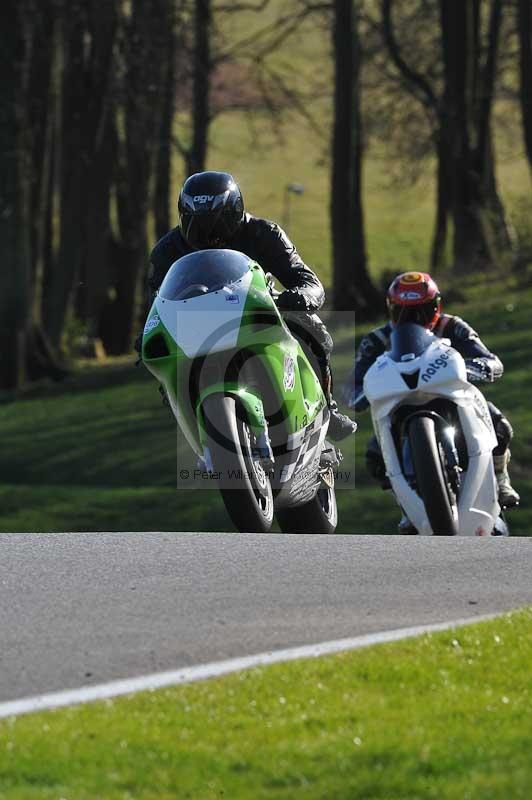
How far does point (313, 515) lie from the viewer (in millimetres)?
10758

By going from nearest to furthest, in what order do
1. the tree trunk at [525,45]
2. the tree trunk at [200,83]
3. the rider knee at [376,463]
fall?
the rider knee at [376,463] → the tree trunk at [525,45] → the tree trunk at [200,83]

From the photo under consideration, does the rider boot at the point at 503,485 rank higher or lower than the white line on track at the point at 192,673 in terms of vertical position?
lower

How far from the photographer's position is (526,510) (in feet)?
63.0

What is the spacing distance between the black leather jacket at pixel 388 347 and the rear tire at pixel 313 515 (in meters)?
0.71

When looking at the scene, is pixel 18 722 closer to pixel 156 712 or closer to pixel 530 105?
pixel 156 712

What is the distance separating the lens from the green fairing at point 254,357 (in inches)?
355

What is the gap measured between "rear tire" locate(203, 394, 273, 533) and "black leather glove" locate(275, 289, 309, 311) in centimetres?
91

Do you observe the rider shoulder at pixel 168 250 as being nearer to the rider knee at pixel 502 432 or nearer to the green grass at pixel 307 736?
the rider knee at pixel 502 432

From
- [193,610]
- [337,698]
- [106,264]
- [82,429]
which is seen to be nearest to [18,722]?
[337,698]

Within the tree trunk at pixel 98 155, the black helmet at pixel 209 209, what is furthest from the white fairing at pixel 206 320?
the tree trunk at pixel 98 155

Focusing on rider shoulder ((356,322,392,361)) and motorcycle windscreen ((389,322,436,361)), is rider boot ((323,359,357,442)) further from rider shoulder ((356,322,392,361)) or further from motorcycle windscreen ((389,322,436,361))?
rider shoulder ((356,322,392,361))

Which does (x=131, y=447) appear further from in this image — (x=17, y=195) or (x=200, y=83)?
(x=200, y=83)

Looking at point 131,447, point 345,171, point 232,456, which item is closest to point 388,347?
point 232,456

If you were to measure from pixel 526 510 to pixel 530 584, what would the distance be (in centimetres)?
1124
